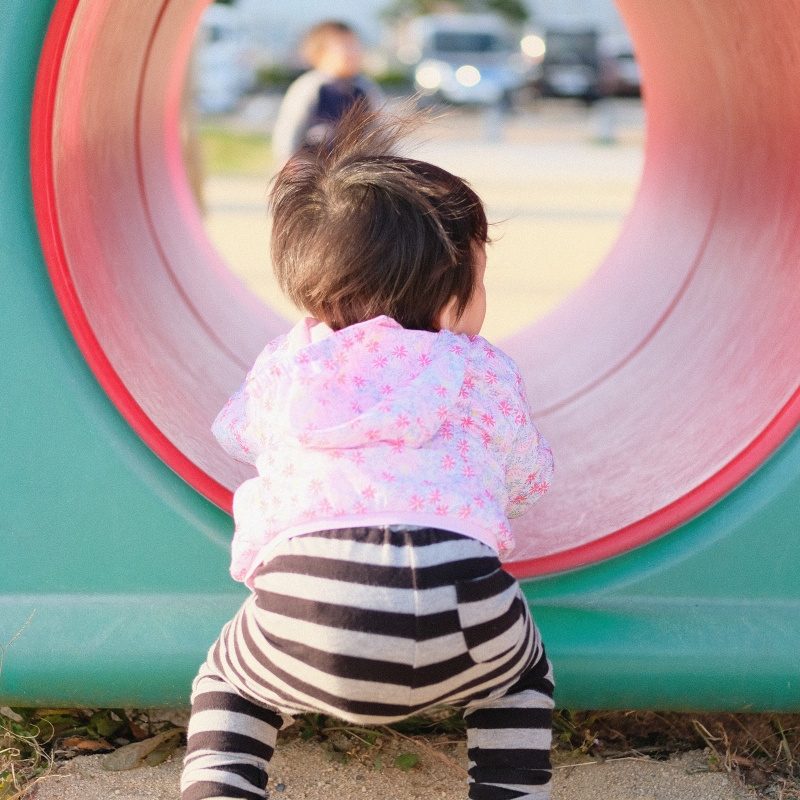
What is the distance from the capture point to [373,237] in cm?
136

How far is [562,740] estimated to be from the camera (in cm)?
179

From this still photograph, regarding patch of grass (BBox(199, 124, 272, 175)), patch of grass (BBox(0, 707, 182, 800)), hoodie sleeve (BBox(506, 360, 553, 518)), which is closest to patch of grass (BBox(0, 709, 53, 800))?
patch of grass (BBox(0, 707, 182, 800))

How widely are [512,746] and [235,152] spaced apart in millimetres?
11761

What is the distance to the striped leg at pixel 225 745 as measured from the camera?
4.48 feet

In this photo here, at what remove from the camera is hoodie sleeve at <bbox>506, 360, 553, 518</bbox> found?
1.45 metres

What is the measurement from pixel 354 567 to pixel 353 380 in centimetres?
21

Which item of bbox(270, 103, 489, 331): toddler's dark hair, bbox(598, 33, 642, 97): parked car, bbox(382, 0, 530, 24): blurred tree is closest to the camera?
bbox(270, 103, 489, 331): toddler's dark hair

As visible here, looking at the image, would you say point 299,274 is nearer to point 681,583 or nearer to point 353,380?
point 353,380

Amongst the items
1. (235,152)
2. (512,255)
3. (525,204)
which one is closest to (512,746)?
(512,255)

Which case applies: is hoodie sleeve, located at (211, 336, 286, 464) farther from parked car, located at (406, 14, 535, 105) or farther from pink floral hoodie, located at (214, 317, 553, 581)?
parked car, located at (406, 14, 535, 105)

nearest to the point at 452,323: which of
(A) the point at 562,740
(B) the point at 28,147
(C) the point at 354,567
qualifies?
(C) the point at 354,567

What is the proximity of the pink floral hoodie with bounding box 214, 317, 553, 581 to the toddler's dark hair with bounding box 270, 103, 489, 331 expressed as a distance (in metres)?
0.04

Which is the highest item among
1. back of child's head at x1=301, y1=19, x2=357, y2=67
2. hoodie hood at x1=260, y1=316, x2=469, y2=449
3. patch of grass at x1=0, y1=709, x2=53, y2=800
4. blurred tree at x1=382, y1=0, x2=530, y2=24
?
blurred tree at x1=382, y1=0, x2=530, y2=24

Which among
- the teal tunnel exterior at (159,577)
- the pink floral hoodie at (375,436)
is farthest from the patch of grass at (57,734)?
the pink floral hoodie at (375,436)
